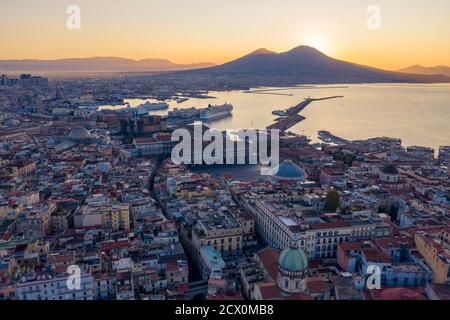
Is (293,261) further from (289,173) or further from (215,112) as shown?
(215,112)

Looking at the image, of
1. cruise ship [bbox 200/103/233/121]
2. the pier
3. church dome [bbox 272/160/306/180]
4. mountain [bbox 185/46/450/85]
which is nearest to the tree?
church dome [bbox 272/160/306/180]

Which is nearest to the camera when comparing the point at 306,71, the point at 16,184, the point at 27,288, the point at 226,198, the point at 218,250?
the point at 27,288

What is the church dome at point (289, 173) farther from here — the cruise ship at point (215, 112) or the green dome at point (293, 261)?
the cruise ship at point (215, 112)

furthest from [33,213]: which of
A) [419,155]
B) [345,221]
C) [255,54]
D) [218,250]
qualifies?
[255,54]

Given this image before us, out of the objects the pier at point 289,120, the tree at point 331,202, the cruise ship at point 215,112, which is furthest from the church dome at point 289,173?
the cruise ship at point 215,112

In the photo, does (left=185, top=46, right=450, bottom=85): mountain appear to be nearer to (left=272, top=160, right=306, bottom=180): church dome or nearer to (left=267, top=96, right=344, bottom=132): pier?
(left=267, top=96, right=344, bottom=132): pier

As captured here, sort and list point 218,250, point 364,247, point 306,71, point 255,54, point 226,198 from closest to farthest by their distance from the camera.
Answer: point 364,247 < point 218,250 < point 226,198 < point 306,71 < point 255,54
